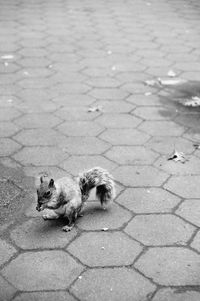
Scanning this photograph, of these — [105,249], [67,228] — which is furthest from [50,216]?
[105,249]

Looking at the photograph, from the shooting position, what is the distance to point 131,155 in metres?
4.95

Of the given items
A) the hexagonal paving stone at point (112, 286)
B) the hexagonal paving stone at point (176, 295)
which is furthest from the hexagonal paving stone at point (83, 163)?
the hexagonal paving stone at point (176, 295)

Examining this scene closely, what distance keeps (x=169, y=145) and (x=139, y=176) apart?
0.76 meters

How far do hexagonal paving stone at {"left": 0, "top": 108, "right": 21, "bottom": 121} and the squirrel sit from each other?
6.60 ft

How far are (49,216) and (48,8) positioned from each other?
25.3ft

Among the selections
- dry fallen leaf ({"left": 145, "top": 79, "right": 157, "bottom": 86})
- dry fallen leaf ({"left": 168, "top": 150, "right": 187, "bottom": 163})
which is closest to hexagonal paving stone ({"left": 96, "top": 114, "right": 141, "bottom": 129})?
dry fallen leaf ({"left": 168, "top": 150, "right": 187, "bottom": 163})

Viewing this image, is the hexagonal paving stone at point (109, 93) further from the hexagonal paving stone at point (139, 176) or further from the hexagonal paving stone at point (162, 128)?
the hexagonal paving stone at point (139, 176)

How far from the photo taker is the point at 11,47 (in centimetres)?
798

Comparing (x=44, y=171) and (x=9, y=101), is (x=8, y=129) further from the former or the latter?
(x=44, y=171)

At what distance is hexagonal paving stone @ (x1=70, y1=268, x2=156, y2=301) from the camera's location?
317cm

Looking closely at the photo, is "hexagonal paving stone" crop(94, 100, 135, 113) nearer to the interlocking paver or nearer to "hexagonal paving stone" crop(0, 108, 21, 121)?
the interlocking paver

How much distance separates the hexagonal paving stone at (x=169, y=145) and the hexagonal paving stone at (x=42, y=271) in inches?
77.4

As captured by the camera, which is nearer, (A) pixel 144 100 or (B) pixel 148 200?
(B) pixel 148 200

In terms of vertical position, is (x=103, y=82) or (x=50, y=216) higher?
(x=50, y=216)
